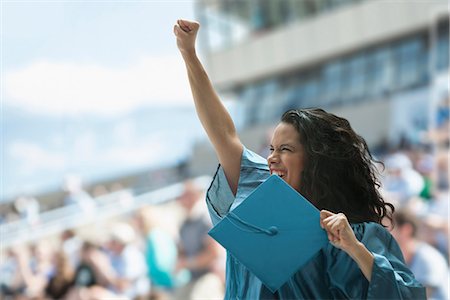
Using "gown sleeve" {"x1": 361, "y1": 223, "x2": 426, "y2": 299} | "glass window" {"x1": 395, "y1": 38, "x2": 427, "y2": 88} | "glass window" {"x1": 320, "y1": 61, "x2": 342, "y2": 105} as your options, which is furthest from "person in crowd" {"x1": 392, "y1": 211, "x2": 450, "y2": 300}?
"glass window" {"x1": 320, "y1": 61, "x2": 342, "y2": 105}

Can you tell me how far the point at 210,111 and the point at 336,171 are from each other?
1.15 feet

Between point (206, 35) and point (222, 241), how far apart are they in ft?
78.0

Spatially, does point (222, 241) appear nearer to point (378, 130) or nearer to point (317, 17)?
point (378, 130)

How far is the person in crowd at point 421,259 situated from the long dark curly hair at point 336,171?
2.45 metres

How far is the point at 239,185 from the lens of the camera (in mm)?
1682

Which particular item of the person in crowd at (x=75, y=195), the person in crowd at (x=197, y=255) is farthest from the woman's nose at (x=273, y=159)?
the person in crowd at (x=75, y=195)

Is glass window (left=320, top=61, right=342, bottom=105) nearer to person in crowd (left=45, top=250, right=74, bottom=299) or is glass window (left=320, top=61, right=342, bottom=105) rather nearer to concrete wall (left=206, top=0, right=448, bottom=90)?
concrete wall (left=206, top=0, right=448, bottom=90)

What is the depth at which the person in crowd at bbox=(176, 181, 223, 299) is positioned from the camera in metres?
4.42

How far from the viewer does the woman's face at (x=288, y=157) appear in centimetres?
159

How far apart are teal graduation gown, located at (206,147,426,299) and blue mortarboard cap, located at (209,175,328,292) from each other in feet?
0.16

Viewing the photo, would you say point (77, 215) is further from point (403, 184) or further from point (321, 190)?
point (321, 190)

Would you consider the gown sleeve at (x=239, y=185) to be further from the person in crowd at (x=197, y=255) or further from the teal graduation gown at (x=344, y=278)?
the person in crowd at (x=197, y=255)

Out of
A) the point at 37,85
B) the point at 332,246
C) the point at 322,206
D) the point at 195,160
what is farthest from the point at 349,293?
the point at 195,160

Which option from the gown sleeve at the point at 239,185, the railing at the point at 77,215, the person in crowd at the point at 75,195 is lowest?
the railing at the point at 77,215
